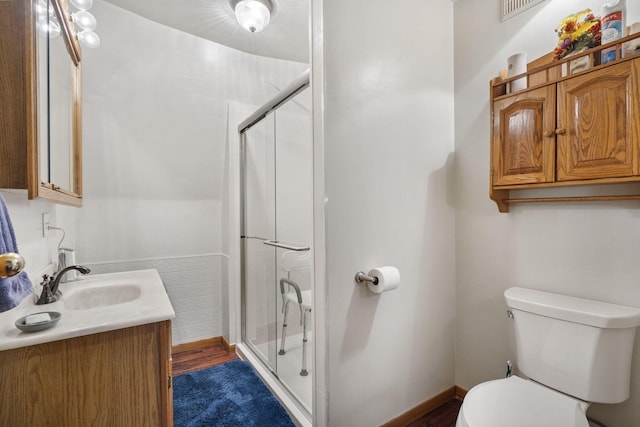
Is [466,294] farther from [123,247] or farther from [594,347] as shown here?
[123,247]

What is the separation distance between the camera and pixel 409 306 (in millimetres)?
1631

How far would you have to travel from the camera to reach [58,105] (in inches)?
51.4

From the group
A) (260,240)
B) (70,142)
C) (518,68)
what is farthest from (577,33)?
(70,142)

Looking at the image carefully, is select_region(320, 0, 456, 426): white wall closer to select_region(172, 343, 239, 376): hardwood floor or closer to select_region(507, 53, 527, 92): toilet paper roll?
select_region(507, 53, 527, 92): toilet paper roll

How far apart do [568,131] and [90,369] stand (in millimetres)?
1995

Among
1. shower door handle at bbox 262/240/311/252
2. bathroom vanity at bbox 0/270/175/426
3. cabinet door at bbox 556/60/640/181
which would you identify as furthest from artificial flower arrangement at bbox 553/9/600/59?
bathroom vanity at bbox 0/270/175/426

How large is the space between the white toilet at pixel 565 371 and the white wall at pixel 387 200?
1.55ft

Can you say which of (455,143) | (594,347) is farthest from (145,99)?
(594,347)

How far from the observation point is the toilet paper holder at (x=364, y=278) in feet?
4.56

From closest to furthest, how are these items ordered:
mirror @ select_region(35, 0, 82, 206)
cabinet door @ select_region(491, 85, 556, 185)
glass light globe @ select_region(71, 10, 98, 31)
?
1. mirror @ select_region(35, 0, 82, 206)
2. cabinet door @ select_region(491, 85, 556, 185)
3. glass light globe @ select_region(71, 10, 98, 31)

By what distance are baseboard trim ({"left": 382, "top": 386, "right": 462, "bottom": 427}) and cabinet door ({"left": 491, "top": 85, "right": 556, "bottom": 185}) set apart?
1.27m

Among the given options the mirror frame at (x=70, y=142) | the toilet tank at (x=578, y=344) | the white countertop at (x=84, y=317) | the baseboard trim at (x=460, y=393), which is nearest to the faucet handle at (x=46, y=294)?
the white countertop at (x=84, y=317)

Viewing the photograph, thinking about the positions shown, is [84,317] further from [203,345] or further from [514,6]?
[514,6]

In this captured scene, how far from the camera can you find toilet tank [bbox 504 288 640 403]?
116 cm
